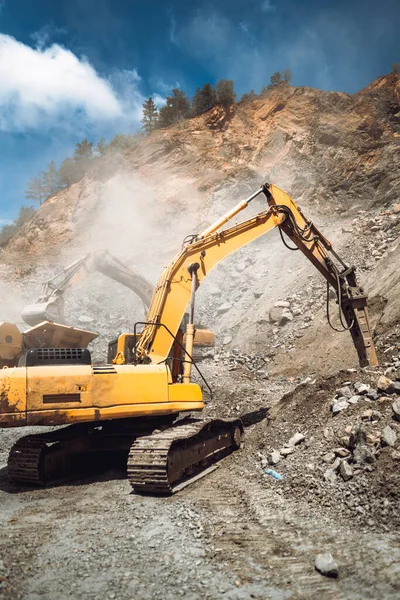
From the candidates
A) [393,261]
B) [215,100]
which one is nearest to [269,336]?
[393,261]

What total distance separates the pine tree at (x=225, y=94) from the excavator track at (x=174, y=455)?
2979 cm

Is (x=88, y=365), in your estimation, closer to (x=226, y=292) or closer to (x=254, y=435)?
(x=254, y=435)

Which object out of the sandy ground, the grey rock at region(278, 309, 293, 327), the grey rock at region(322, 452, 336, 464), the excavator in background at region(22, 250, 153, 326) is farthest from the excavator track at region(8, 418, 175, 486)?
the grey rock at region(278, 309, 293, 327)

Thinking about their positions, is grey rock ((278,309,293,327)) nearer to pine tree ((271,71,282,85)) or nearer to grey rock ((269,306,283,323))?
grey rock ((269,306,283,323))

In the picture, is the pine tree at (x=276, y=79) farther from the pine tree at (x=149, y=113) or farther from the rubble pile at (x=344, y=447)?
the rubble pile at (x=344, y=447)

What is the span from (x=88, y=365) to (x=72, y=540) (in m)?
2.46

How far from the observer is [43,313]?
11.3 m

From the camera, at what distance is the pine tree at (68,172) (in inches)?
1390

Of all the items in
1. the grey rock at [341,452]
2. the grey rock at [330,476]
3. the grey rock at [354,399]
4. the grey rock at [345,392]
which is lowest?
the grey rock at [330,476]

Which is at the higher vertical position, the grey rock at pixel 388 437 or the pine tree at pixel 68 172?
the pine tree at pixel 68 172

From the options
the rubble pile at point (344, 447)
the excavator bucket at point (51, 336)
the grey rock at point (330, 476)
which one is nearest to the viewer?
the rubble pile at point (344, 447)

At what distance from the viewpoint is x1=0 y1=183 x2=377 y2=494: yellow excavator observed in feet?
17.6

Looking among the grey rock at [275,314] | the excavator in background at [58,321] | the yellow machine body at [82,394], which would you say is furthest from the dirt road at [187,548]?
the grey rock at [275,314]

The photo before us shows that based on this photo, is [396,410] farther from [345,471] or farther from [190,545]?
[190,545]
